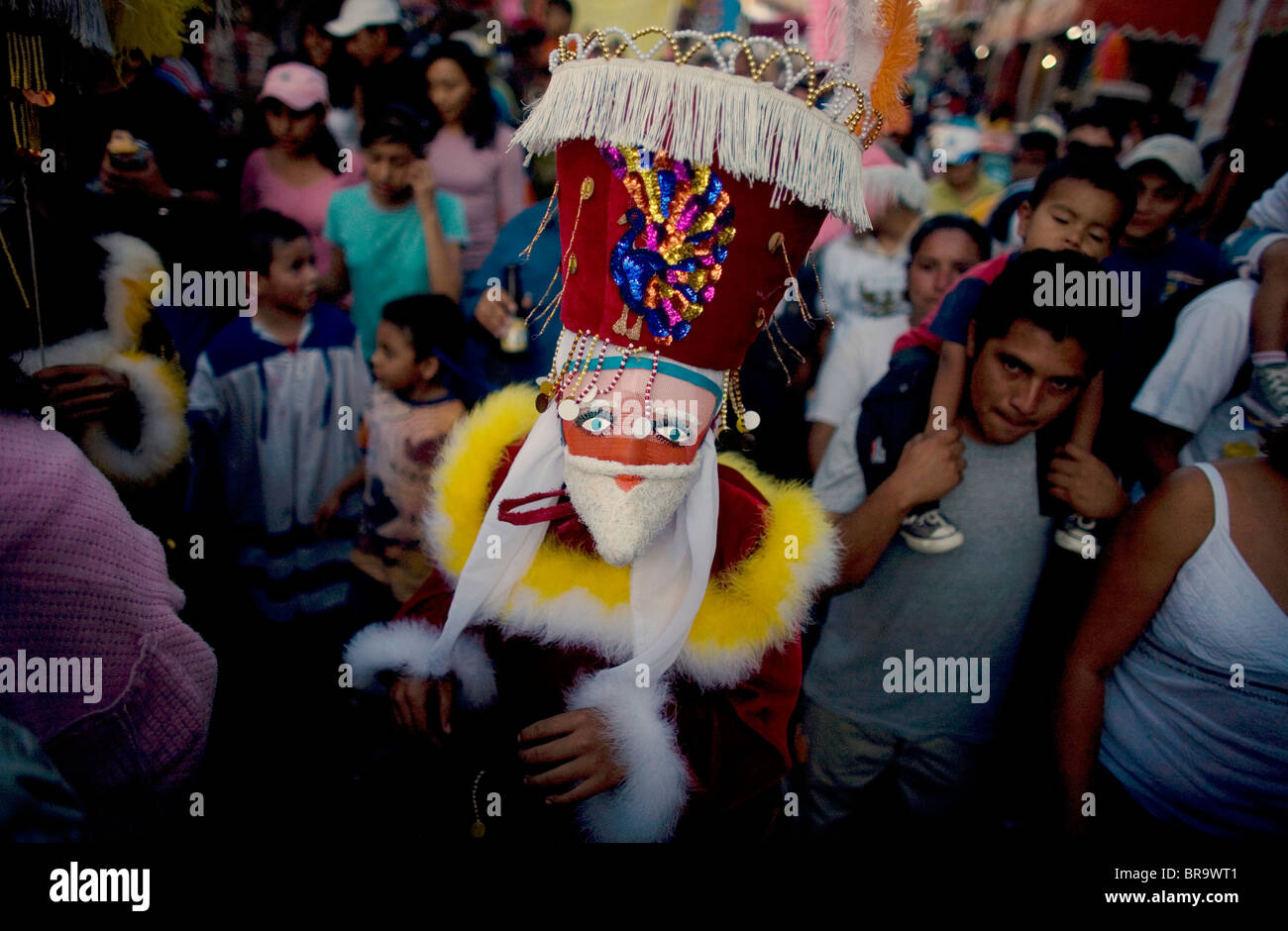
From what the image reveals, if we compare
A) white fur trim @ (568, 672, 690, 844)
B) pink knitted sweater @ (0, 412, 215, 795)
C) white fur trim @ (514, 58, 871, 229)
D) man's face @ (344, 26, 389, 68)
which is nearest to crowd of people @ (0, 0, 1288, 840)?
pink knitted sweater @ (0, 412, 215, 795)

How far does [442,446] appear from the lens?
6.73ft

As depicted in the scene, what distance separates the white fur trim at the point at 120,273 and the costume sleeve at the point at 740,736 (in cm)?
177

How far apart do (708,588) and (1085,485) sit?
1.05 m

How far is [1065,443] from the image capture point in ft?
5.84

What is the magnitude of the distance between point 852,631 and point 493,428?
1.15 meters

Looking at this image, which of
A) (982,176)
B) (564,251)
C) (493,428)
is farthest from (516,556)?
(982,176)

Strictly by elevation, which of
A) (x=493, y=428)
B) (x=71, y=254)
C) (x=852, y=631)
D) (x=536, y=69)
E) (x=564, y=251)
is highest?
(x=536, y=69)

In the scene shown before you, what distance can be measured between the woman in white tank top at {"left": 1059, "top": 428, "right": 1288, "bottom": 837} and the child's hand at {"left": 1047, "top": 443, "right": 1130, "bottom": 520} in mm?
158

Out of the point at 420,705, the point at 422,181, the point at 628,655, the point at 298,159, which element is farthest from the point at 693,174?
the point at 298,159

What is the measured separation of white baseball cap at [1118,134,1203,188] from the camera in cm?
260

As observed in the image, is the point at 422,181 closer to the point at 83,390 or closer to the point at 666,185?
the point at 83,390

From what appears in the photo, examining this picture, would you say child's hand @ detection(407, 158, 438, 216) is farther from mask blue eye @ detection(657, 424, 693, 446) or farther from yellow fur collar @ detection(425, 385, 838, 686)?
mask blue eye @ detection(657, 424, 693, 446)

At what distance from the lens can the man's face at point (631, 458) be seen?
3.72 feet
